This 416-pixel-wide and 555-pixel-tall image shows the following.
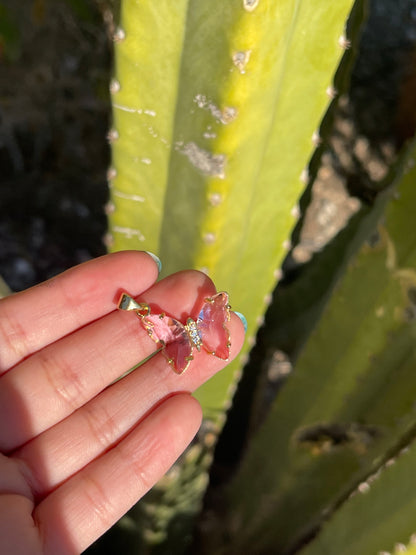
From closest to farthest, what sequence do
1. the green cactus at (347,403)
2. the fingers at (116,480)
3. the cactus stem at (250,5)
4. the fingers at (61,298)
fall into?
the cactus stem at (250,5), the fingers at (116,480), the fingers at (61,298), the green cactus at (347,403)

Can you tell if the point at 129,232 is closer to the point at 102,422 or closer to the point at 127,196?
the point at 127,196

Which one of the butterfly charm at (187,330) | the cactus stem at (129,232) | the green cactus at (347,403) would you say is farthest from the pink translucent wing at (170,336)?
the green cactus at (347,403)

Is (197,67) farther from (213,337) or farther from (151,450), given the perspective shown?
(151,450)

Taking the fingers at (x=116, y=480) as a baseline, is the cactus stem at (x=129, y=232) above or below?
above

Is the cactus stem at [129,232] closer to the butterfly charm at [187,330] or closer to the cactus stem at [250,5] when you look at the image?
the butterfly charm at [187,330]

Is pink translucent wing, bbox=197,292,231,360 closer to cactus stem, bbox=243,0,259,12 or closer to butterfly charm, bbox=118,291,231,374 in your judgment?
butterfly charm, bbox=118,291,231,374

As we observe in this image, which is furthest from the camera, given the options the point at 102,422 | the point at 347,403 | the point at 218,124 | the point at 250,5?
the point at 347,403

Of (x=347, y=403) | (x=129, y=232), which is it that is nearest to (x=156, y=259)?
(x=129, y=232)

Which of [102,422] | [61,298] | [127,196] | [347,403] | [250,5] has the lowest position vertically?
[347,403]
